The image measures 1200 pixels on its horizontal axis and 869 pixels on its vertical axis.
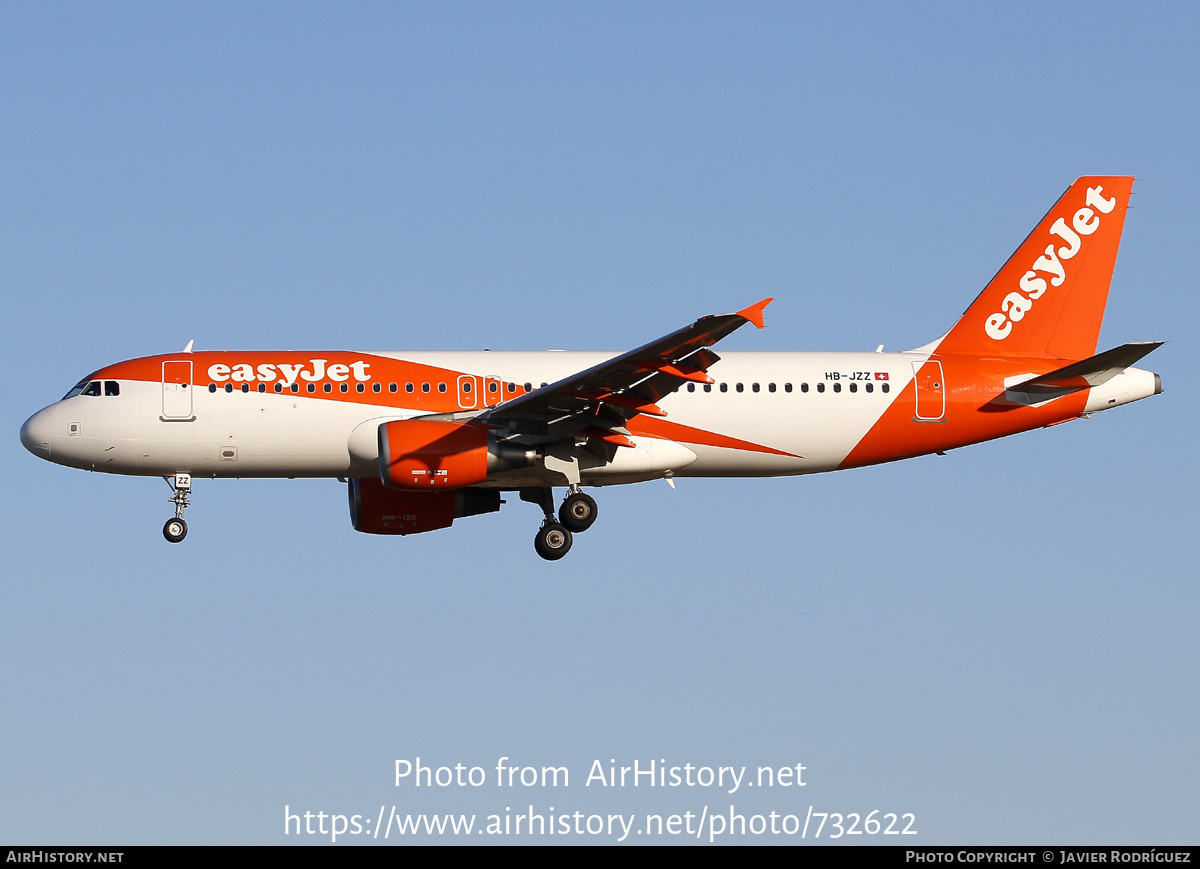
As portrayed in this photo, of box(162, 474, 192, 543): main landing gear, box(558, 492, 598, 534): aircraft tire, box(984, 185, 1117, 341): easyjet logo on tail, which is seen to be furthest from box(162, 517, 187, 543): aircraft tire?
box(984, 185, 1117, 341): easyjet logo on tail

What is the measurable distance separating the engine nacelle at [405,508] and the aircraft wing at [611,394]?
4.11m

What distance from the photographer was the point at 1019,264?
40.1 metres

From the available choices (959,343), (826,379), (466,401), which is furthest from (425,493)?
(959,343)

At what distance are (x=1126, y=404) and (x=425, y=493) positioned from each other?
16.6 meters

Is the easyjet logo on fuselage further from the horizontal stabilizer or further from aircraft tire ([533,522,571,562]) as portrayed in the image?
the horizontal stabilizer

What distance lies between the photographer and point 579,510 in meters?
36.9

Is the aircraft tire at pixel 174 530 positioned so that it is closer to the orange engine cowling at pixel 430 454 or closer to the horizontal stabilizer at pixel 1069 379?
the orange engine cowling at pixel 430 454

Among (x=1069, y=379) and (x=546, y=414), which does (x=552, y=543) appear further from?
(x=1069, y=379)

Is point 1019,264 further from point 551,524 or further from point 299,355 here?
point 299,355

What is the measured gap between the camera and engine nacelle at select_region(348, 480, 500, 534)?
38562 millimetres

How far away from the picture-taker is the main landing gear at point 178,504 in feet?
120
